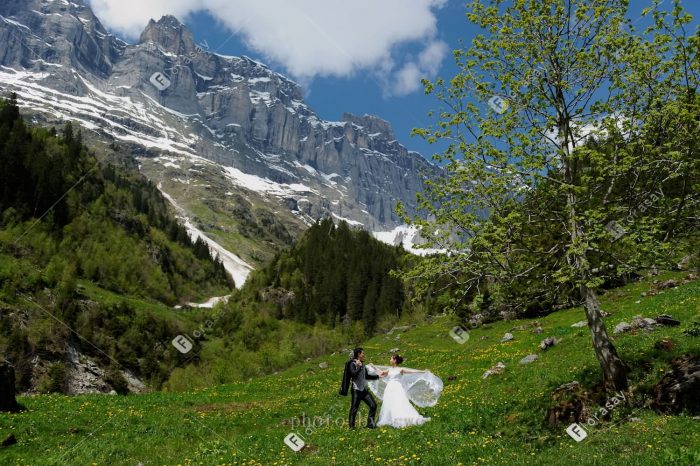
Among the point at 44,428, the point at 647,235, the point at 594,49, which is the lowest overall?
the point at 44,428

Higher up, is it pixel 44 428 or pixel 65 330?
pixel 44 428

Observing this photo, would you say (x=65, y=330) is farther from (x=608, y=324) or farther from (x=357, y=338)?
(x=608, y=324)

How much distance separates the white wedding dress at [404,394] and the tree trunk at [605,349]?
6.50 metres

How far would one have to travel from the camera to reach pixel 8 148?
134 meters

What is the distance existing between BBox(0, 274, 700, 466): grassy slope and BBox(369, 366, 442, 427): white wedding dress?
0.62 meters

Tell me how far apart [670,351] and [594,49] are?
34.1 feet

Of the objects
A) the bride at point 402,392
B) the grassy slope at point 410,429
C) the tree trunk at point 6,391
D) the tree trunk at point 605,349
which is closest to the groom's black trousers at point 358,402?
the bride at point 402,392

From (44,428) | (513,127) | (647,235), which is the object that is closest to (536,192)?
(513,127)

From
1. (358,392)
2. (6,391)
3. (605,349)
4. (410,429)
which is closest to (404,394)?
(358,392)

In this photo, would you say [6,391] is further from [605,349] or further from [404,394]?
[605,349]

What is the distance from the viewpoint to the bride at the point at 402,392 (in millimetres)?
17906

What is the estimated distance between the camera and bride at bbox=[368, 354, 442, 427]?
58.7 ft

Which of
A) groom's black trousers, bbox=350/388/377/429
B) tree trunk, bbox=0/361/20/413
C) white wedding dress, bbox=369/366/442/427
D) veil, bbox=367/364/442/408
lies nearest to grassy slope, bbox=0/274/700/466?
veil, bbox=367/364/442/408

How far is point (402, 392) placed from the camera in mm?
18453
